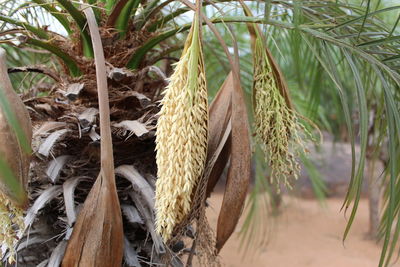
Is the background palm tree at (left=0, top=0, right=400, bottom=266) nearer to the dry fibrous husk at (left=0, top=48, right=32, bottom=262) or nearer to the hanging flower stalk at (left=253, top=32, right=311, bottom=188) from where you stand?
the hanging flower stalk at (left=253, top=32, right=311, bottom=188)

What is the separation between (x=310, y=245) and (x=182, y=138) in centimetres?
415

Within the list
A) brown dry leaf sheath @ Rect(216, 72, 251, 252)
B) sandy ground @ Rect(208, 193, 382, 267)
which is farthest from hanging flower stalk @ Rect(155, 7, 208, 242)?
sandy ground @ Rect(208, 193, 382, 267)

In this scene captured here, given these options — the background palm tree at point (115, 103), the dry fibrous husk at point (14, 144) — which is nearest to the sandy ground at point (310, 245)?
the background palm tree at point (115, 103)

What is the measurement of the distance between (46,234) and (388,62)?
101 centimetres

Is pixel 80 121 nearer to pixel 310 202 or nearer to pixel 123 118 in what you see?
pixel 123 118

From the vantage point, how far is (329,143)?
8.09 metres

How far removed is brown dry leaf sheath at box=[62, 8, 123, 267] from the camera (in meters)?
0.97

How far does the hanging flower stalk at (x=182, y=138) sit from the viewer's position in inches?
37.7

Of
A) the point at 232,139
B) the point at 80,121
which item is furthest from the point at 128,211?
the point at 232,139

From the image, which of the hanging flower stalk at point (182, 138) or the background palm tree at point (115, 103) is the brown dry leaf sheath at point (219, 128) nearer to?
the hanging flower stalk at point (182, 138)

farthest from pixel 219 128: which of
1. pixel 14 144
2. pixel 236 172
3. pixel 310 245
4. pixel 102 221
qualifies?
pixel 310 245

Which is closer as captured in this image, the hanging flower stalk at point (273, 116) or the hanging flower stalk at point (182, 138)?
the hanging flower stalk at point (182, 138)

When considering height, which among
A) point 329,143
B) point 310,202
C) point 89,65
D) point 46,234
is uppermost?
point 89,65

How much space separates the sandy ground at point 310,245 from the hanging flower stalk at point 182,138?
2.24 metres
